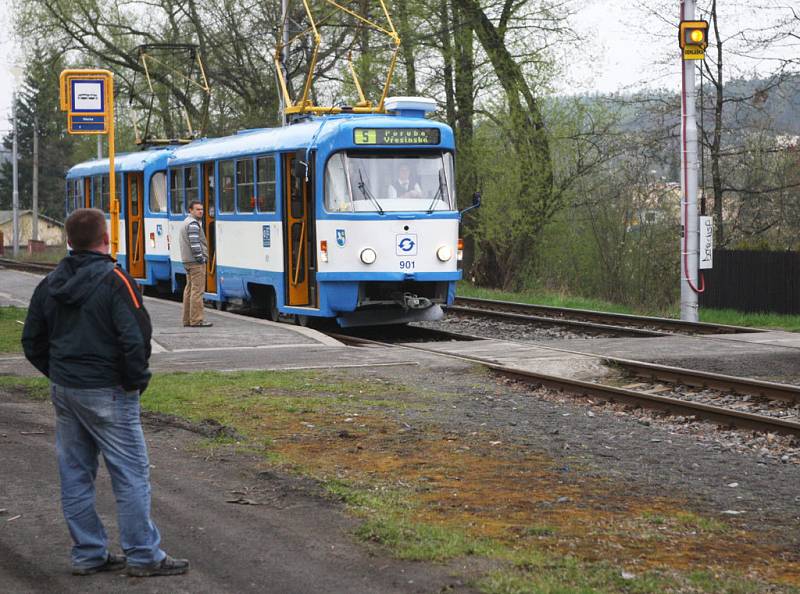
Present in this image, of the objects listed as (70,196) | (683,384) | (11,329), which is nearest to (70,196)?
(70,196)

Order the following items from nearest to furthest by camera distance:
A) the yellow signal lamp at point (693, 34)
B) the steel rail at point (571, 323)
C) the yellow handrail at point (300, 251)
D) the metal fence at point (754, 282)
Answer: the yellow handrail at point (300, 251), the steel rail at point (571, 323), the yellow signal lamp at point (693, 34), the metal fence at point (754, 282)

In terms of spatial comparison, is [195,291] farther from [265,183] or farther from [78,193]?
[78,193]

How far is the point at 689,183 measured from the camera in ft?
69.5

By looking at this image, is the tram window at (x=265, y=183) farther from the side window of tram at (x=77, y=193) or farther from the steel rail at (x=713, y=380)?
the side window of tram at (x=77, y=193)

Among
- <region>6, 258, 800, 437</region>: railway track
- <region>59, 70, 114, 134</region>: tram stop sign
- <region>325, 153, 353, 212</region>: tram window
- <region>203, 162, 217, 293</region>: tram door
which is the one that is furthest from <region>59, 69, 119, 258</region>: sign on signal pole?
<region>6, 258, 800, 437</region>: railway track

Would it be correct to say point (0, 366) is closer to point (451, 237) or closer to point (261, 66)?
point (451, 237)

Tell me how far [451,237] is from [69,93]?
5920 mm

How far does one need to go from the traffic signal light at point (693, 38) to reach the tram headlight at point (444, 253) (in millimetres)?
5600

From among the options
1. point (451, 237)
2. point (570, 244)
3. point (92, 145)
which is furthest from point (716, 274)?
point (92, 145)

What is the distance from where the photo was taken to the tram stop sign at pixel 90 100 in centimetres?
1827

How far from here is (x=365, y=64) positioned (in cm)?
3431

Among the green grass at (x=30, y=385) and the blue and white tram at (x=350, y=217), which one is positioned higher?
the blue and white tram at (x=350, y=217)

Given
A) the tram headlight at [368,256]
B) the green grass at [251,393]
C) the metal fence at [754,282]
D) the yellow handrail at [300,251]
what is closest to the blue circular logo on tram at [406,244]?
the tram headlight at [368,256]

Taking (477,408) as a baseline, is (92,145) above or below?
above
